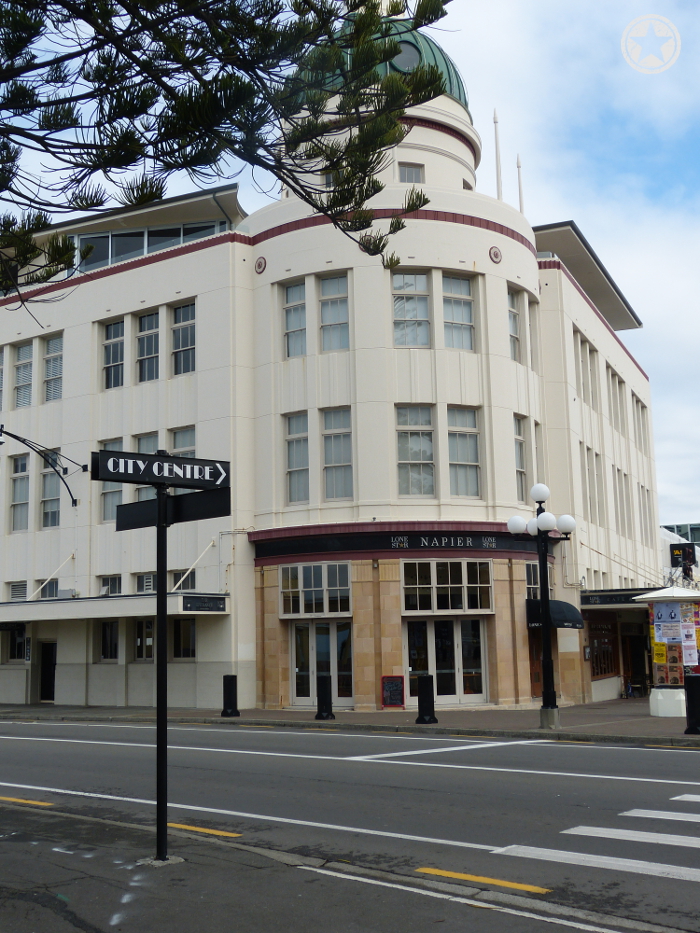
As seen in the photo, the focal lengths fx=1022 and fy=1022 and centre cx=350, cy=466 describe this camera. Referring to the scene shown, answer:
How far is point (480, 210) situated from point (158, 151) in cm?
2098

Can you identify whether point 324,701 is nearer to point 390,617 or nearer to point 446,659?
point 390,617

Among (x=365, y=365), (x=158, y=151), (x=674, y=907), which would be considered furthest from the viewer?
(x=365, y=365)

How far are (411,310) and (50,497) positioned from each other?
13893mm

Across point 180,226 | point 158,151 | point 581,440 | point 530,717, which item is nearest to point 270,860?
point 158,151

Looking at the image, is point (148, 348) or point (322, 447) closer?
point (322, 447)

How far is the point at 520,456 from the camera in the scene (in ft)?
96.4

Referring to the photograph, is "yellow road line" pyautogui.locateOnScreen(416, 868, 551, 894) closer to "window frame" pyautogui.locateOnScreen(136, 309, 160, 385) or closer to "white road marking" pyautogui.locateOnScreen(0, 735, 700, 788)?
"white road marking" pyautogui.locateOnScreen(0, 735, 700, 788)

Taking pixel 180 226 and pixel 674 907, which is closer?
pixel 674 907

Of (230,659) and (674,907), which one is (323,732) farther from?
(674,907)

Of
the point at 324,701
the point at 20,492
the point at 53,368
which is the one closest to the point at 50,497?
the point at 20,492

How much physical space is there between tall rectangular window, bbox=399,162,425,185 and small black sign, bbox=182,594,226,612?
13357 millimetres

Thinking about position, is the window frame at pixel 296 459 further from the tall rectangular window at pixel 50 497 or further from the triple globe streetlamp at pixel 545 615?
the triple globe streetlamp at pixel 545 615

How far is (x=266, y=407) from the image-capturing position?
29.0 metres

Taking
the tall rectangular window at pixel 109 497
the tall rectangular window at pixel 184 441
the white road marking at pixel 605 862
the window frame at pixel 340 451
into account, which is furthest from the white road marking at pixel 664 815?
the tall rectangular window at pixel 109 497
